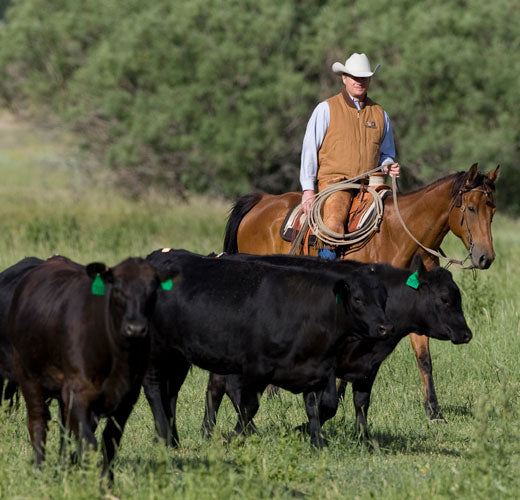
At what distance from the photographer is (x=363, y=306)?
7.02 meters

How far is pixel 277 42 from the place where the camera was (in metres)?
27.5

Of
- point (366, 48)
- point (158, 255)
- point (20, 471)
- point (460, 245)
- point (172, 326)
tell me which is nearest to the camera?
point (20, 471)

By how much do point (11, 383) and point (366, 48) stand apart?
2135cm

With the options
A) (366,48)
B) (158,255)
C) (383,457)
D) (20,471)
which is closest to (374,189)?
(158,255)

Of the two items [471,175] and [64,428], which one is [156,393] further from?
[471,175]

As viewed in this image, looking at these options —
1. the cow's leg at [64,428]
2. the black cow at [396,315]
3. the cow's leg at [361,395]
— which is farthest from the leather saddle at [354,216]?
the cow's leg at [64,428]

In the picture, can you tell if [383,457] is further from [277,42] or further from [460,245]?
[277,42]

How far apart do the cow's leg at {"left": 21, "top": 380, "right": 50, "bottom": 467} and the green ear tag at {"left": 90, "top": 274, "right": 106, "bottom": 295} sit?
741mm

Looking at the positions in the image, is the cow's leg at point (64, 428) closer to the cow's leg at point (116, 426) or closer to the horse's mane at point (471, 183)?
the cow's leg at point (116, 426)

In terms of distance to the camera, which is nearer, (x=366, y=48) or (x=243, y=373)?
(x=243, y=373)

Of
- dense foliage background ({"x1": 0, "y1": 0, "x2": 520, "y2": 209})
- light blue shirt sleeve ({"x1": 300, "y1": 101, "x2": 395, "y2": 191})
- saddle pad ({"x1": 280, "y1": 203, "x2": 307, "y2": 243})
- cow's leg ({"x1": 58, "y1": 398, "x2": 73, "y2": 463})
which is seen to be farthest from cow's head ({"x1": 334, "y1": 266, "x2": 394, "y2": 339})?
dense foliage background ({"x1": 0, "y1": 0, "x2": 520, "y2": 209})

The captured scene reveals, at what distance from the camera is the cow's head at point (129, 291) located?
552cm

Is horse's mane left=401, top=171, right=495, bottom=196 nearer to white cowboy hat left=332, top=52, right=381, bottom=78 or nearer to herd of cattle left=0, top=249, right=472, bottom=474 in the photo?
white cowboy hat left=332, top=52, right=381, bottom=78

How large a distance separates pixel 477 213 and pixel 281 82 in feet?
60.0
